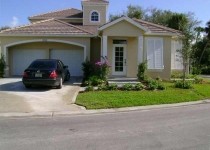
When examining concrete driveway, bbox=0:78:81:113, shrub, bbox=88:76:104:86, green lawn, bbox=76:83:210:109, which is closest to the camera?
concrete driveway, bbox=0:78:81:113

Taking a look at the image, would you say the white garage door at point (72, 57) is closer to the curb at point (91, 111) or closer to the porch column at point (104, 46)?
the porch column at point (104, 46)

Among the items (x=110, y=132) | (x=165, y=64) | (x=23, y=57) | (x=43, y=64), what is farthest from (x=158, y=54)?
(x=110, y=132)

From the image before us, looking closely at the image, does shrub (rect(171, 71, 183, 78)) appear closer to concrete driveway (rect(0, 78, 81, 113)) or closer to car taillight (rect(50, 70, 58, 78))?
concrete driveway (rect(0, 78, 81, 113))

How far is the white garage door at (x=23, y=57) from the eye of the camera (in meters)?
26.6

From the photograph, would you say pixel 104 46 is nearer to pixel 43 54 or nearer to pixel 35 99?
pixel 43 54

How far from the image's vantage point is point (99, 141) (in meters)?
7.89

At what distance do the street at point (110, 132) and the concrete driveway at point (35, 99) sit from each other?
1654 mm

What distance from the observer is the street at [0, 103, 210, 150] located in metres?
7.52

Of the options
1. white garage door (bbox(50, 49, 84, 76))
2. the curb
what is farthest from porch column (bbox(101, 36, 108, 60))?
the curb

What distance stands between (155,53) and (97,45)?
15.3 feet

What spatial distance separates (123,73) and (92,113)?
12.8 meters

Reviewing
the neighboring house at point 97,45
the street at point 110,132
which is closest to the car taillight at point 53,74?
the neighboring house at point 97,45

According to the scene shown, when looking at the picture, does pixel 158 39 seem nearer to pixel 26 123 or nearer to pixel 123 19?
pixel 123 19

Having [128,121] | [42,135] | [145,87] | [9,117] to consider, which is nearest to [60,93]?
[145,87]
